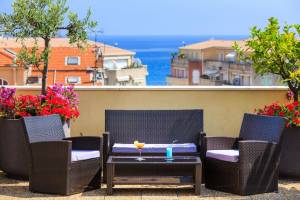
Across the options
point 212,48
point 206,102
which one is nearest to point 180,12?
point 212,48

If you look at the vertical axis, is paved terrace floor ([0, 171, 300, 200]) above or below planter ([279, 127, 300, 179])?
below

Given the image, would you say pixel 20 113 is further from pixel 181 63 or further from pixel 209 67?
pixel 181 63

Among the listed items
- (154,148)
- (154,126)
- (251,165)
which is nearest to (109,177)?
(154,148)

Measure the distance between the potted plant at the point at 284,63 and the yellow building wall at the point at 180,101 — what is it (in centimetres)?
103

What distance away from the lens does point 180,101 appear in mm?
7625

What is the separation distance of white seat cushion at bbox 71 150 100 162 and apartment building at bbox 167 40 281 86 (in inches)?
2004

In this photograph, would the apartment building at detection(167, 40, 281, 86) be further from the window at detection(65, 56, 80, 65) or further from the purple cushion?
the purple cushion

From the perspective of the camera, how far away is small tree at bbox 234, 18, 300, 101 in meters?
6.30

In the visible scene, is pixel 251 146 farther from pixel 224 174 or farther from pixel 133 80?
pixel 133 80

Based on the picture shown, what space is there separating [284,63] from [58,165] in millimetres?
2701

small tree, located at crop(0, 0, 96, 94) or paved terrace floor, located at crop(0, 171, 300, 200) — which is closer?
paved terrace floor, located at crop(0, 171, 300, 200)

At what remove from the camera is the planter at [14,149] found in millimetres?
A: 6016

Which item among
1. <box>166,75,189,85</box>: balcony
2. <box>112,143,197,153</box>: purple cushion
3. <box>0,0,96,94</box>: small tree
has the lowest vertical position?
<box>112,143,197,153</box>: purple cushion

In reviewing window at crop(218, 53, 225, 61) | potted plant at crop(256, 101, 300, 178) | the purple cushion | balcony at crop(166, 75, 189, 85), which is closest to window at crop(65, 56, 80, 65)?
window at crop(218, 53, 225, 61)
